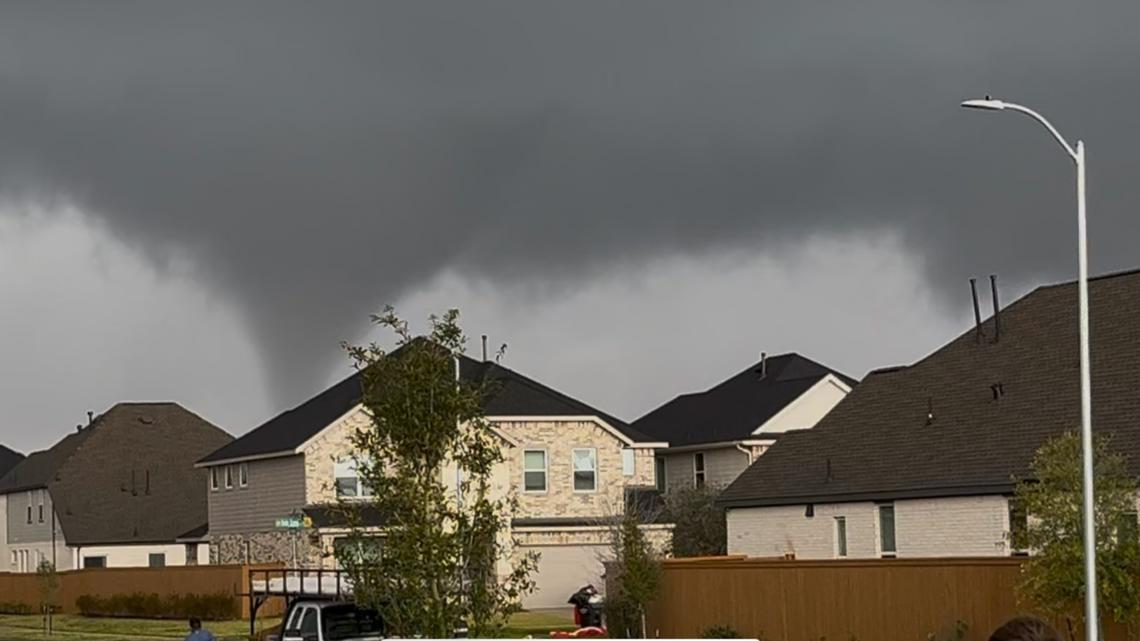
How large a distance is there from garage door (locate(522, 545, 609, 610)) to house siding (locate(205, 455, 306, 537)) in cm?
948

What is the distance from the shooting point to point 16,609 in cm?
7950

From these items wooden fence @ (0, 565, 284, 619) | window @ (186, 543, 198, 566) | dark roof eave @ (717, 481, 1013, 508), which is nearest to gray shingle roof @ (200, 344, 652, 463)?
wooden fence @ (0, 565, 284, 619)

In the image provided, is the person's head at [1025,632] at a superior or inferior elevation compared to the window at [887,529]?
superior

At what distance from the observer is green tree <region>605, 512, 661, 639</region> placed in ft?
141

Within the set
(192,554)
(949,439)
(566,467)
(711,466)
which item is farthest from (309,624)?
(192,554)

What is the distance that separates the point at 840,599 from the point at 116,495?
2485 inches

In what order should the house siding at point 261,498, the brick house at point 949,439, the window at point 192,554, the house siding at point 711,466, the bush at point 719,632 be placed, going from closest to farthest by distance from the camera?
1. the bush at point 719,632
2. the brick house at point 949,439
3. the house siding at point 261,498
4. the house siding at point 711,466
5. the window at point 192,554

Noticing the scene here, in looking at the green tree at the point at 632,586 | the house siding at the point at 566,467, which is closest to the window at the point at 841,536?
the green tree at the point at 632,586

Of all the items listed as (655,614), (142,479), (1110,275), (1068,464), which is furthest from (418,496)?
(142,479)

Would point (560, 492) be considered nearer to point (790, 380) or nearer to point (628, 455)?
point (628, 455)

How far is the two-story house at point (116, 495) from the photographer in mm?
91938

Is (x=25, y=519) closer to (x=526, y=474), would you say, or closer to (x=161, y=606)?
(x=161, y=606)

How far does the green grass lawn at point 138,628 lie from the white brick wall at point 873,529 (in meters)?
6.27

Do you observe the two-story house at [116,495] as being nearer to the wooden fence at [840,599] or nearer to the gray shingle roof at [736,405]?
the gray shingle roof at [736,405]
